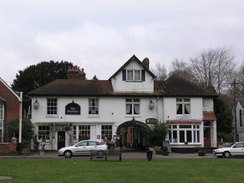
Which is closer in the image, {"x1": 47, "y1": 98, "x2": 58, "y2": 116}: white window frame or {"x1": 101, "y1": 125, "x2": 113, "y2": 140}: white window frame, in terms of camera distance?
{"x1": 47, "y1": 98, "x2": 58, "y2": 116}: white window frame

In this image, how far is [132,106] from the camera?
126ft

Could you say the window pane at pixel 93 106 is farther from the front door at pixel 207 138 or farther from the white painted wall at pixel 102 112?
the front door at pixel 207 138

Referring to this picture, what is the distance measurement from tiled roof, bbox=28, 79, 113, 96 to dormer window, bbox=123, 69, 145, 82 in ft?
6.94

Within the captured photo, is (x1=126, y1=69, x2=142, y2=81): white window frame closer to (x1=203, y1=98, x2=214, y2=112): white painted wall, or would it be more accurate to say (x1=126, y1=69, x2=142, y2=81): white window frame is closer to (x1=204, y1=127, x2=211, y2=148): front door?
(x1=203, y1=98, x2=214, y2=112): white painted wall

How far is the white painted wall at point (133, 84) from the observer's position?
3828 centimetres

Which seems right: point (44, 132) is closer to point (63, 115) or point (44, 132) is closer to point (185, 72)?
point (63, 115)

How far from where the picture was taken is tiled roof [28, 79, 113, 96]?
3688 centimetres

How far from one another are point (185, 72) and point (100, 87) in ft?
82.1

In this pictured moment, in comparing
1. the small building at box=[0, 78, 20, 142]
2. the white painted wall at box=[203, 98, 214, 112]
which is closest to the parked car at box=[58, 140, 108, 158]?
the small building at box=[0, 78, 20, 142]

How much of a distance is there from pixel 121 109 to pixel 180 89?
270 inches

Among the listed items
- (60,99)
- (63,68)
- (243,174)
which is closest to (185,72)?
(63,68)

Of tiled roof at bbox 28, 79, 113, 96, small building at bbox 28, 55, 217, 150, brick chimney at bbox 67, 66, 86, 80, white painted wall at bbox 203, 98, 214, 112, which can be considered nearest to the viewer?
small building at bbox 28, 55, 217, 150

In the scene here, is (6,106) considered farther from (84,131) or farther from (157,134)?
(157,134)

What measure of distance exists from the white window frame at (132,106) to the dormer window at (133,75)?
212cm
